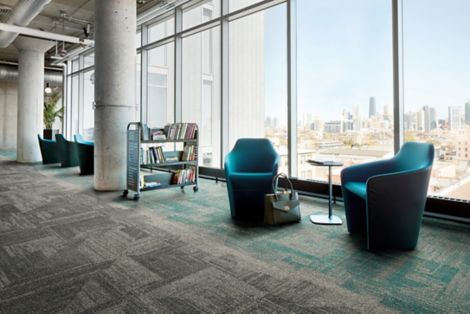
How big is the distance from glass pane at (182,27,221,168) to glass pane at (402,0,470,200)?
3453mm

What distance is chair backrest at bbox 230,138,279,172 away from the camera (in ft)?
13.7

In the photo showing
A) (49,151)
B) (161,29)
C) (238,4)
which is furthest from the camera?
(49,151)

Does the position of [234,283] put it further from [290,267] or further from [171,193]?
[171,193]

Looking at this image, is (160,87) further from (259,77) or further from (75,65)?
(75,65)

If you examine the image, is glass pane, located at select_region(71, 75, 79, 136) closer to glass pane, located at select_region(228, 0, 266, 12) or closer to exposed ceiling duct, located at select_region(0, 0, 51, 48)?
exposed ceiling duct, located at select_region(0, 0, 51, 48)

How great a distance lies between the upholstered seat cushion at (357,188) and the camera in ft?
9.52

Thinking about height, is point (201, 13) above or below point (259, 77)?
above

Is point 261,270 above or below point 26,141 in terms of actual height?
below

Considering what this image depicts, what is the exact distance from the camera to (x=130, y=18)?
5469mm

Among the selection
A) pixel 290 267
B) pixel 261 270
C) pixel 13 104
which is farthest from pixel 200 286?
pixel 13 104

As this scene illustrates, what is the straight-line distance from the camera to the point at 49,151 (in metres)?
8.97

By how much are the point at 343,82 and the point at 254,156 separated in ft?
5.88

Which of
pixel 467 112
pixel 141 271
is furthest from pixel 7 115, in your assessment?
pixel 467 112

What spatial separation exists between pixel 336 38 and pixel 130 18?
3.33 metres
